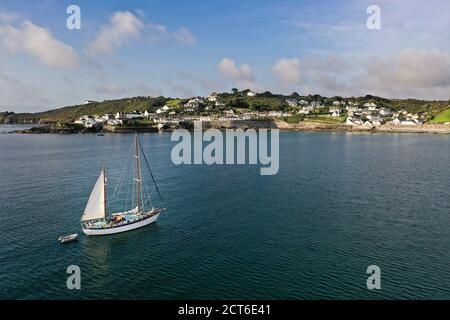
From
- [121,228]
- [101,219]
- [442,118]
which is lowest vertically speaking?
[121,228]

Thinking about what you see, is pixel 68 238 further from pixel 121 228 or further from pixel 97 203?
pixel 121 228

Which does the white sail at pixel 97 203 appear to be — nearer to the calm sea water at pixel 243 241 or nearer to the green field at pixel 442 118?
the calm sea water at pixel 243 241

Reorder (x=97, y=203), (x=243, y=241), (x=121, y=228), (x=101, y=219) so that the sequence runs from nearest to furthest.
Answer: (x=243, y=241), (x=121, y=228), (x=97, y=203), (x=101, y=219)

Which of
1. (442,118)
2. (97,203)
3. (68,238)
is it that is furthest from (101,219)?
(442,118)

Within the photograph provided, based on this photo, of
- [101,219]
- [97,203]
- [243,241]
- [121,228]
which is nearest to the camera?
[243,241]

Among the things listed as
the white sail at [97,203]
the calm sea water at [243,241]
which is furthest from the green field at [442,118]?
the white sail at [97,203]
